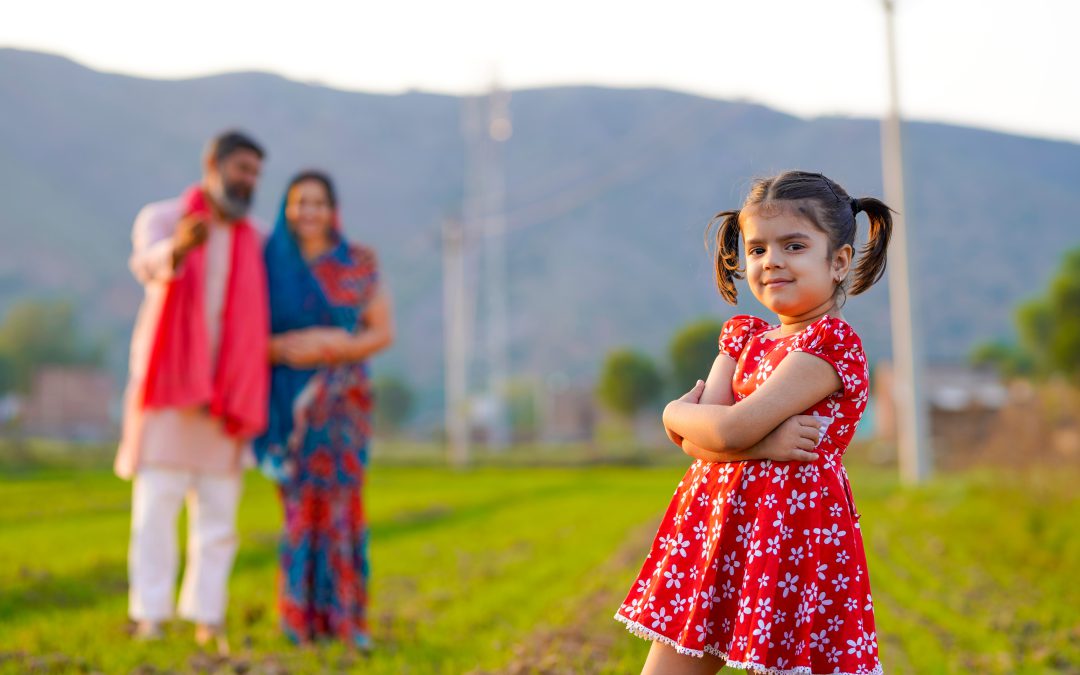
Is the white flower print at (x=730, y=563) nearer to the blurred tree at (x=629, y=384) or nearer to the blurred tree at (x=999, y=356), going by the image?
the blurred tree at (x=999, y=356)

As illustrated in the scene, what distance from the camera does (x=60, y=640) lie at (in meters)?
5.11

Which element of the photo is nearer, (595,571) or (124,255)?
(595,571)

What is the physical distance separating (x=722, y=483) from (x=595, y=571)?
20.8ft

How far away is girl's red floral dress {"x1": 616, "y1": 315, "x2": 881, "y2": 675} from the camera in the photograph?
7.88 ft

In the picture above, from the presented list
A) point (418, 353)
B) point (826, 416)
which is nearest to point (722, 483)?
point (826, 416)

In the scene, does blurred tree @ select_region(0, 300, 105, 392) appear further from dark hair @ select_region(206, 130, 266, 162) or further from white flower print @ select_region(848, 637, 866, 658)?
white flower print @ select_region(848, 637, 866, 658)

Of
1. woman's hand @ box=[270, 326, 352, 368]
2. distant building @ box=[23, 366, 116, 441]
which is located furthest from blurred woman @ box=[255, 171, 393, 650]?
distant building @ box=[23, 366, 116, 441]

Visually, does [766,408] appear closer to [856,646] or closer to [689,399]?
[689,399]

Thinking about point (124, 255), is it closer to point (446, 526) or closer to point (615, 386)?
point (615, 386)

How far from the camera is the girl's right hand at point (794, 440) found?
2.47 metres

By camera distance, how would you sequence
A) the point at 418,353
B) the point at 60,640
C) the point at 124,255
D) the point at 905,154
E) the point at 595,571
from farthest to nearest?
the point at 418,353 < the point at 124,255 < the point at 905,154 < the point at 595,571 < the point at 60,640

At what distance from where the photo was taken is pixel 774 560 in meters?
2.43

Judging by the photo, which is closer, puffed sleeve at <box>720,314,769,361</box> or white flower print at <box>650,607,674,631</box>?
white flower print at <box>650,607,674,631</box>

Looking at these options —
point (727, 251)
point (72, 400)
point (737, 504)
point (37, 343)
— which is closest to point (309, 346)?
point (727, 251)
